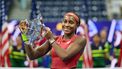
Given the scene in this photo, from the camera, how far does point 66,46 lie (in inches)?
209

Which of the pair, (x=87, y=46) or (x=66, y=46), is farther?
(x=87, y=46)

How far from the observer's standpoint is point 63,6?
21828 mm

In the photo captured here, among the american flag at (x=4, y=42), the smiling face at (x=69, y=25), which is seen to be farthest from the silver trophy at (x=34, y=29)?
the american flag at (x=4, y=42)

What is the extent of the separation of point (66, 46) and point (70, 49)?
83mm

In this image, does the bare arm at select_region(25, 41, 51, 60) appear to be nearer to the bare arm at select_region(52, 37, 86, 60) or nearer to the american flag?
the bare arm at select_region(52, 37, 86, 60)

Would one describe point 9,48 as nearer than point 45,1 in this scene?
Yes

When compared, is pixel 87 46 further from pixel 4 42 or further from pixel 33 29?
pixel 33 29

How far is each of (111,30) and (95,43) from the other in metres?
0.52

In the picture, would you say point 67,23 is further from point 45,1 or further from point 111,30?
point 45,1

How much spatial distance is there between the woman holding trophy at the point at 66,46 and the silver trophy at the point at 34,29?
0.05 m

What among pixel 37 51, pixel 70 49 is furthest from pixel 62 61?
pixel 37 51

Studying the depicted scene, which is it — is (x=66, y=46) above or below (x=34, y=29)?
below

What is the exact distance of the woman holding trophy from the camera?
5215mm

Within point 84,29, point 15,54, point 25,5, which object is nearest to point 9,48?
point 15,54
